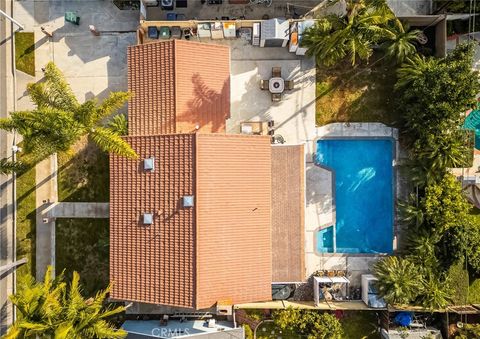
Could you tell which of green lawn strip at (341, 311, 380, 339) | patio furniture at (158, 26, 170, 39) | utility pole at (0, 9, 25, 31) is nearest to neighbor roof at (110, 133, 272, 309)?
green lawn strip at (341, 311, 380, 339)

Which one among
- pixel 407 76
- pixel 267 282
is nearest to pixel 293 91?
pixel 407 76

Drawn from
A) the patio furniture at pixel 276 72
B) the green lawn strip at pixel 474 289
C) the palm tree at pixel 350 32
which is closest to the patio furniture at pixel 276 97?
the patio furniture at pixel 276 72

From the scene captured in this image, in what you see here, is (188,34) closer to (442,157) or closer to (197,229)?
(197,229)

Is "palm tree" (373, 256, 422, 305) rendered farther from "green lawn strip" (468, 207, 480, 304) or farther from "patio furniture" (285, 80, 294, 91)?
"patio furniture" (285, 80, 294, 91)

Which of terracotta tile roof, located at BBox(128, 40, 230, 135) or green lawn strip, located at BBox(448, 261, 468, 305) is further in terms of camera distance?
green lawn strip, located at BBox(448, 261, 468, 305)

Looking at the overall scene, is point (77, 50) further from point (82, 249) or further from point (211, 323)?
point (211, 323)
